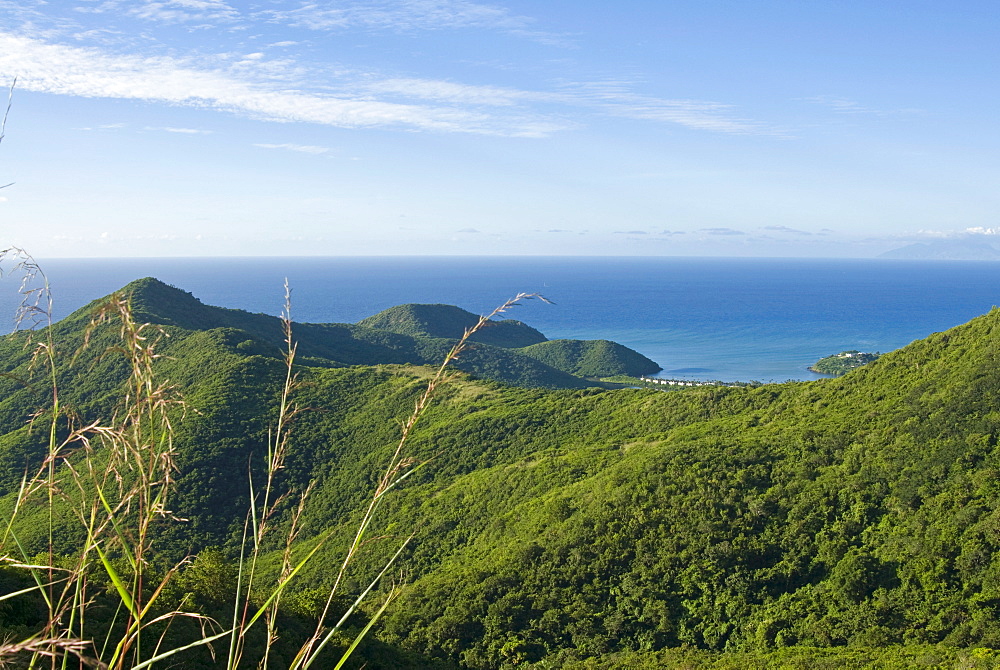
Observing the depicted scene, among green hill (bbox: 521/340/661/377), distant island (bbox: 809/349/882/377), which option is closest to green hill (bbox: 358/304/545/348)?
green hill (bbox: 521/340/661/377)

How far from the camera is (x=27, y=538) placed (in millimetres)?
27578

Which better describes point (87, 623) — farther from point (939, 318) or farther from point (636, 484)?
point (939, 318)

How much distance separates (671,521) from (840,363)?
94196 millimetres

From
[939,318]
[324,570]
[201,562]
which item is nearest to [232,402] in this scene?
[324,570]

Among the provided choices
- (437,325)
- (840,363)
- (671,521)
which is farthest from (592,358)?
(671,521)

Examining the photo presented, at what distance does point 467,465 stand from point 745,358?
93887mm

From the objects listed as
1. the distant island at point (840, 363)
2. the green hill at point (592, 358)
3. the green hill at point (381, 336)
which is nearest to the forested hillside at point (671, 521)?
the green hill at point (381, 336)

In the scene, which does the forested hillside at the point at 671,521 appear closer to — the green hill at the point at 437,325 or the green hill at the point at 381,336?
the green hill at the point at 381,336

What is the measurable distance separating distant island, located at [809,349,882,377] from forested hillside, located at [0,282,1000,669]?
75.6 metres

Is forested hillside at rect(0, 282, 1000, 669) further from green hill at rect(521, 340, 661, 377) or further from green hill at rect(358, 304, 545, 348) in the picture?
green hill at rect(358, 304, 545, 348)

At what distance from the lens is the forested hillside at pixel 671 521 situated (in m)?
19.8

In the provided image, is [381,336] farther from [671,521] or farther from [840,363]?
[671,521]

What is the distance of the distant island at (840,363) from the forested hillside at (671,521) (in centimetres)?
7558

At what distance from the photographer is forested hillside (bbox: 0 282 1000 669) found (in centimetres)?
1977
